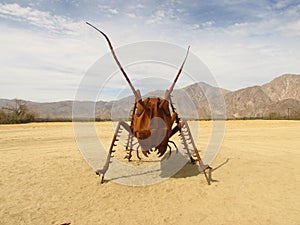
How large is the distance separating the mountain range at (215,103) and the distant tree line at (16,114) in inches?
67.2

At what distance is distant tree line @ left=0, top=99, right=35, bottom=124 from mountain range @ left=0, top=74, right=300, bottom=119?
171cm

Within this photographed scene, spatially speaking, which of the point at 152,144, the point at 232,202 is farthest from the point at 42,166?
the point at 232,202

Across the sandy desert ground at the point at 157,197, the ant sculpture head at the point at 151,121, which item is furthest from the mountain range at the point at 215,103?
the sandy desert ground at the point at 157,197

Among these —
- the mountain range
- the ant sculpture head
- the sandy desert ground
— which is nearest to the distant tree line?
the mountain range

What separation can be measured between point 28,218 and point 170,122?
3.84m

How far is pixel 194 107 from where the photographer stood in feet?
25.8

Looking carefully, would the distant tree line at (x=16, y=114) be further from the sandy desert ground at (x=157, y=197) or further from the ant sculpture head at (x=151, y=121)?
the ant sculpture head at (x=151, y=121)

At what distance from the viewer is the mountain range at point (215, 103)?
7.45m

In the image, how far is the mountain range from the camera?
7446mm

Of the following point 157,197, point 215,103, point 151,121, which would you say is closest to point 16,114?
point 157,197

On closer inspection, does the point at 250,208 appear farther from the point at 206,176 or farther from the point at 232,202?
the point at 206,176

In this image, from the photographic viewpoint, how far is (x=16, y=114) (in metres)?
42.7

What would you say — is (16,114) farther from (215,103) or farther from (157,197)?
(215,103)

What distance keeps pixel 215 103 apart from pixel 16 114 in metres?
41.8
